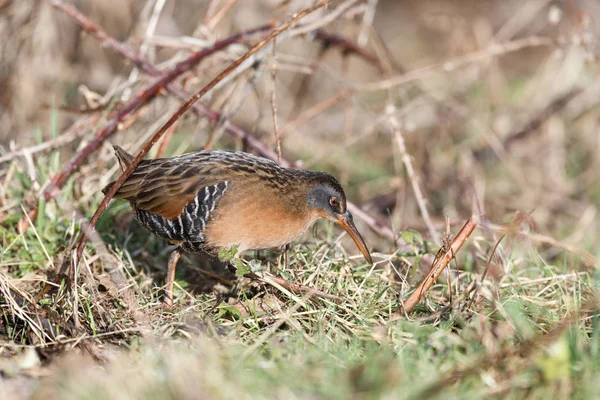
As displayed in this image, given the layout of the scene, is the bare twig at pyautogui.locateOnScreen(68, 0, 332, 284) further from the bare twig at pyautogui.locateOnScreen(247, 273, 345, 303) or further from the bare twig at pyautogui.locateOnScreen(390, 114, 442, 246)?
the bare twig at pyautogui.locateOnScreen(390, 114, 442, 246)

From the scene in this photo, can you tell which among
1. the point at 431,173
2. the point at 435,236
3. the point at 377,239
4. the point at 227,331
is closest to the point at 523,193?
the point at 431,173

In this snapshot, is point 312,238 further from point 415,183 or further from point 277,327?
point 277,327

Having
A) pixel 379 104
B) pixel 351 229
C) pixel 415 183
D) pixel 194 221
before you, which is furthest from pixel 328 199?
pixel 379 104

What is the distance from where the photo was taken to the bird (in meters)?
3.93

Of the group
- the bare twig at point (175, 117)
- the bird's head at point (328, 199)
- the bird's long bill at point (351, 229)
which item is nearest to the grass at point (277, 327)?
the bird's long bill at point (351, 229)

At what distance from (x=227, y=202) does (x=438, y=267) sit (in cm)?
120

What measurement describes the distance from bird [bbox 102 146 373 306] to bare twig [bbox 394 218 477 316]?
1.80ft

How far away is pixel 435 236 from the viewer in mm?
4895

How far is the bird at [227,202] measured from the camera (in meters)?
3.93

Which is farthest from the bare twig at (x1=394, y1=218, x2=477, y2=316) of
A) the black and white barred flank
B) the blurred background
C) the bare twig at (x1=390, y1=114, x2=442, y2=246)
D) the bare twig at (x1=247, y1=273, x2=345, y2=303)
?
the blurred background

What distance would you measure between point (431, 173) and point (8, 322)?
4355 millimetres

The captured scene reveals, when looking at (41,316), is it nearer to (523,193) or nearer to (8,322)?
(8,322)

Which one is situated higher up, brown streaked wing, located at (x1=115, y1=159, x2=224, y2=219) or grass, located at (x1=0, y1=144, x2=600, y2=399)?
brown streaked wing, located at (x1=115, y1=159, x2=224, y2=219)

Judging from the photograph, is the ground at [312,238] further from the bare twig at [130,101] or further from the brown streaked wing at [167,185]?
the brown streaked wing at [167,185]
